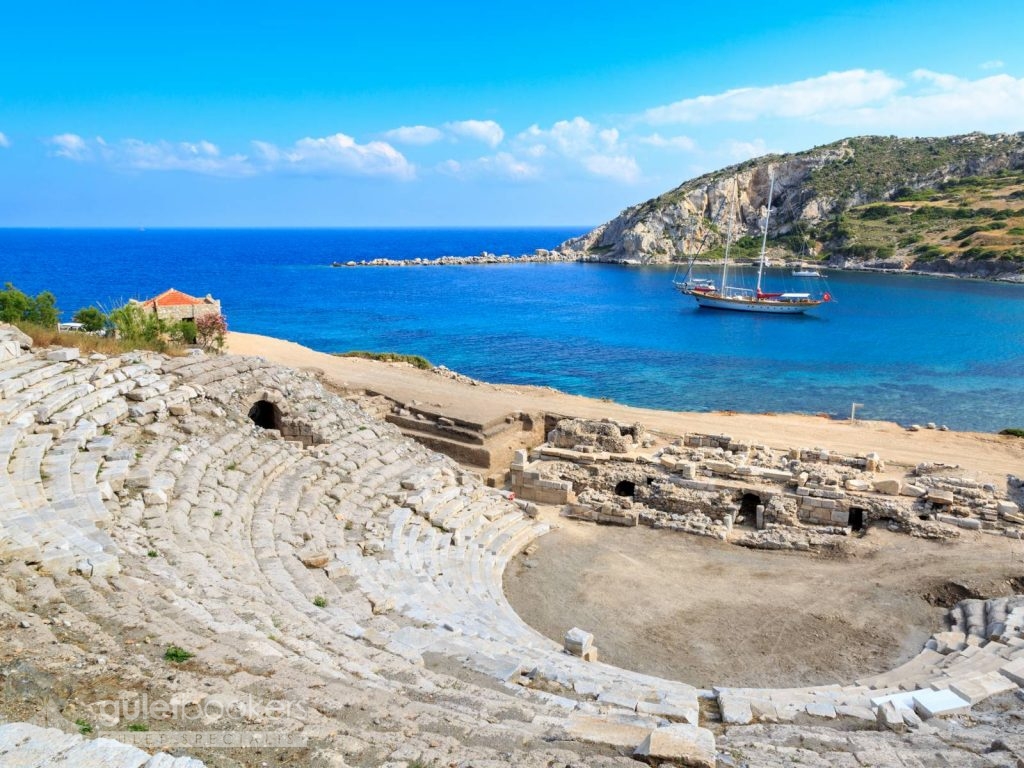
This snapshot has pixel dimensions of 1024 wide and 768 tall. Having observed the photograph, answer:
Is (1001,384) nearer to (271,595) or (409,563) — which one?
(409,563)

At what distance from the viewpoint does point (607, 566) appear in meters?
17.5

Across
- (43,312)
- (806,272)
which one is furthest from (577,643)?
(806,272)

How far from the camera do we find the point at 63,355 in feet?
57.3

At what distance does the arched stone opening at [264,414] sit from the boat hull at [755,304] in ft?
216

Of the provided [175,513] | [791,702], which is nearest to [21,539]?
[175,513]

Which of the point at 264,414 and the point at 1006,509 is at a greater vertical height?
the point at 264,414

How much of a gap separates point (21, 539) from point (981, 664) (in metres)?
14.7

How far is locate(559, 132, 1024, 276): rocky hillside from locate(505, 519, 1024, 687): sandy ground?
9474cm

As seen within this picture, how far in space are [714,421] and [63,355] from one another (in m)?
26.3

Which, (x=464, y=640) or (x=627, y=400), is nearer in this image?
(x=464, y=640)

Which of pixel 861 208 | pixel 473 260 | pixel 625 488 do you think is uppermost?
pixel 861 208

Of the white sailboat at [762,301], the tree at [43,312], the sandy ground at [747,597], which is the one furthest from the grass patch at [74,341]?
the white sailboat at [762,301]

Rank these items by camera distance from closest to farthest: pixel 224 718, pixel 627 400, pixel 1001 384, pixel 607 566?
pixel 224 718, pixel 607 566, pixel 627 400, pixel 1001 384

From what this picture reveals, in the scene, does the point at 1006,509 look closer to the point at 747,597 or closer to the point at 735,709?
the point at 747,597
